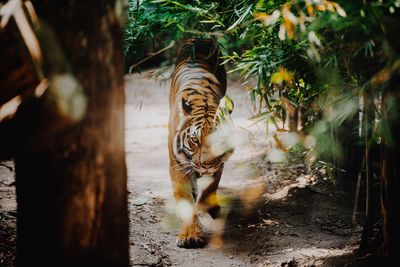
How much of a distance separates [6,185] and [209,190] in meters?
2.19

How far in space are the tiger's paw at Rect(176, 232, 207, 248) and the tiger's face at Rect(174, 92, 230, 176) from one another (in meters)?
0.57

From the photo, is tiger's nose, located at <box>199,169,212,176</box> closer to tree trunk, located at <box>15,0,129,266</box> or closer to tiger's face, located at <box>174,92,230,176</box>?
tiger's face, located at <box>174,92,230,176</box>

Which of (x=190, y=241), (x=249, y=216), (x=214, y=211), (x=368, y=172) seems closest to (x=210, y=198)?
(x=214, y=211)

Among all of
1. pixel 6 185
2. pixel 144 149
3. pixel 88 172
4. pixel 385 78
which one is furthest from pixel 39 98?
pixel 144 149

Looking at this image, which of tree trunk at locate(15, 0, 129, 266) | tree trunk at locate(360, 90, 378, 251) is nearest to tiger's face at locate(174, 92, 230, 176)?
tree trunk at locate(360, 90, 378, 251)

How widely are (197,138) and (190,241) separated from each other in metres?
0.90

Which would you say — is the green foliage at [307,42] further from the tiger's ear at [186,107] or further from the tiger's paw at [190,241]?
the tiger's paw at [190,241]

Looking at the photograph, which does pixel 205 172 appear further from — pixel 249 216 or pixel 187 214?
pixel 249 216

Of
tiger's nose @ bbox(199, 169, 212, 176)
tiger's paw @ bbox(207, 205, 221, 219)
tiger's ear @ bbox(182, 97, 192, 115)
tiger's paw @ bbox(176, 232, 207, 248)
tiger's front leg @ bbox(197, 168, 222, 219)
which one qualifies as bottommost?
tiger's paw @ bbox(176, 232, 207, 248)

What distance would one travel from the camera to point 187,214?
11.8 ft

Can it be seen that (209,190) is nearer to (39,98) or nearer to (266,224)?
(266,224)

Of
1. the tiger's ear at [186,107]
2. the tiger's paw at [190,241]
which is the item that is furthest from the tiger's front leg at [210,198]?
the tiger's ear at [186,107]

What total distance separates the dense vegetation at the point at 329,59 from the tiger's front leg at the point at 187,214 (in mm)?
1113

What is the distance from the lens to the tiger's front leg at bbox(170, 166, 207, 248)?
345cm
